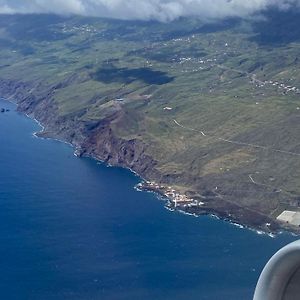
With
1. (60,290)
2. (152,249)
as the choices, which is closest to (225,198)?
(152,249)

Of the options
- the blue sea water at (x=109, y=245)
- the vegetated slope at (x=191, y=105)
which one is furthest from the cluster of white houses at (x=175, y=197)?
the blue sea water at (x=109, y=245)

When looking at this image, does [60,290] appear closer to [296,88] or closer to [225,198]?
[225,198]

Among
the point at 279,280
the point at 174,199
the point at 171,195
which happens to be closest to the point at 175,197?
the point at 174,199

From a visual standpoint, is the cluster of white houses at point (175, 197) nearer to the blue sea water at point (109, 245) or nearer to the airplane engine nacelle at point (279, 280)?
the blue sea water at point (109, 245)

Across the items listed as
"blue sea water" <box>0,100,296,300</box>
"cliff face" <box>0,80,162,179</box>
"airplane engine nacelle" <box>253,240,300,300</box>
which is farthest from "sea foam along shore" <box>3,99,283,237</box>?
"airplane engine nacelle" <box>253,240,300,300</box>

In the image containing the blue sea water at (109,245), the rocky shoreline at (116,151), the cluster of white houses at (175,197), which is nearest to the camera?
the blue sea water at (109,245)

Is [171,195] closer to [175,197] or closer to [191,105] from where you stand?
[175,197]
